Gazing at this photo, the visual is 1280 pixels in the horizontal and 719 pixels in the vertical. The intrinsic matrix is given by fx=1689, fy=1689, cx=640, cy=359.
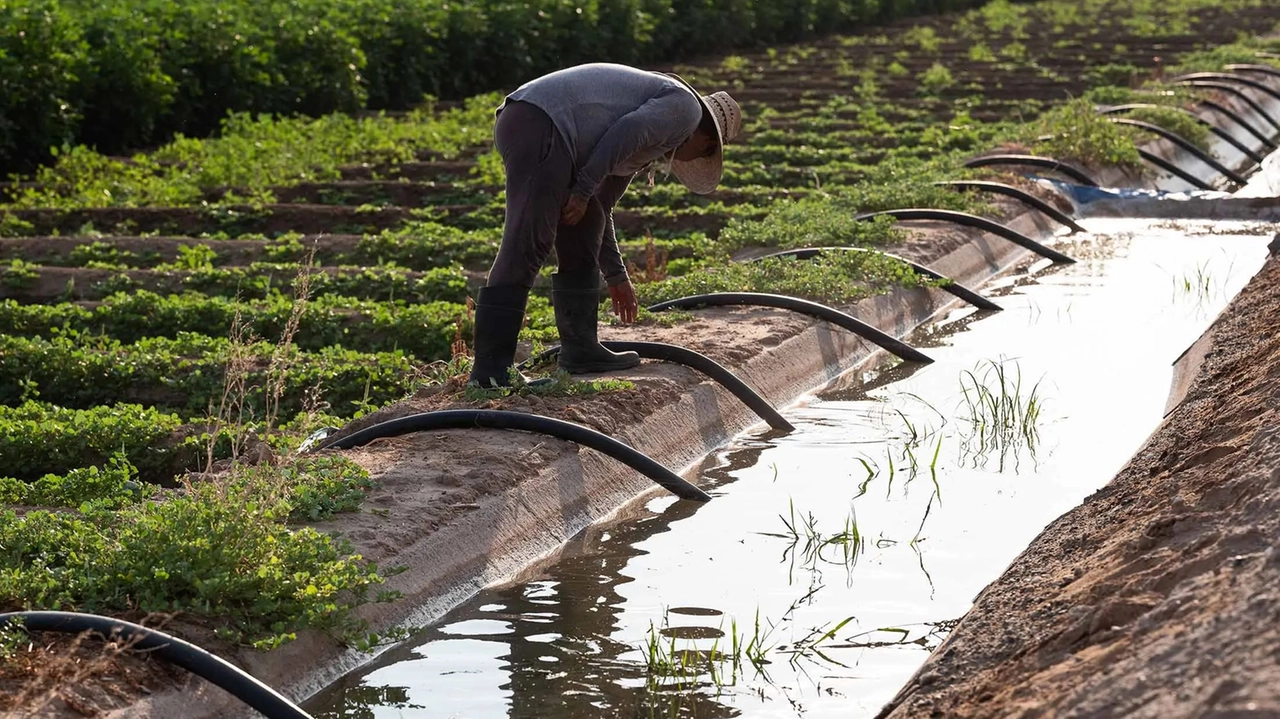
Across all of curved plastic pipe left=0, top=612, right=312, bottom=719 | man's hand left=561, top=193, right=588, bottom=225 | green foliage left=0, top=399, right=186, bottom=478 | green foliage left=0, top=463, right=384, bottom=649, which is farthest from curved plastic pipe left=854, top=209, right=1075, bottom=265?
curved plastic pipe left=0, top=612, right=312, bottom=719

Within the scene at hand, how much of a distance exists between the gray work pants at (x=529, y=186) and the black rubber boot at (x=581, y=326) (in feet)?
1.31

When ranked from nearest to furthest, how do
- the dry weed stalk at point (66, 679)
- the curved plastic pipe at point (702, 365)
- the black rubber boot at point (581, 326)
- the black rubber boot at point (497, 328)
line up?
the dry weed stalk at point (66, 679)
the black rubber boot at point (497, 328)
the black rubber boot at point (581, 326)
the curved plastic pipe at point (702, 365)

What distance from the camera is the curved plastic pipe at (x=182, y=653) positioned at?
381 cm

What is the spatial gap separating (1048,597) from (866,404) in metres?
3.26

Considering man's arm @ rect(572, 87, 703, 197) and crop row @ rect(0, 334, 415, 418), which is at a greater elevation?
man's arm @ rect(572, 87, 703, 197)

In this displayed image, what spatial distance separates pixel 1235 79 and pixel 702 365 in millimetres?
13910

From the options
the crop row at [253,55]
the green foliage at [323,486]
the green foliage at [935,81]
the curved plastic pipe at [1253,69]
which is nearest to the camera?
the green foliage at [323,486]

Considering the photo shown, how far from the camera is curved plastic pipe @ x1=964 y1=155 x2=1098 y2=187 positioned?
12977 mm

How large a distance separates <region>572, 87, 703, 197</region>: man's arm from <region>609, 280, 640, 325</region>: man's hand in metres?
0.59

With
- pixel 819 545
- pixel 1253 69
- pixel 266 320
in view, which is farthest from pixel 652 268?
pixel 1253 69

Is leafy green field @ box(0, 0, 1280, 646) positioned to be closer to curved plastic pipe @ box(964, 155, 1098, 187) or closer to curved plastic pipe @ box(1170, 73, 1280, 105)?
curved plastic pipe @ box(964, 155, 1098, 187)

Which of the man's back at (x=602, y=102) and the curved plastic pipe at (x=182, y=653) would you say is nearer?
the curved plastic pipe at (x=182, y=653)

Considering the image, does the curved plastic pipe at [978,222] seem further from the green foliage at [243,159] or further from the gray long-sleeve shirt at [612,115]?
the green foliage at [243,159]

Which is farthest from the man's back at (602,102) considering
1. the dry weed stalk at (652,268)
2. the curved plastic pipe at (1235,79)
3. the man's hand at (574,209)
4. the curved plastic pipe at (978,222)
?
the curved plastic pipe at (1235,79)
